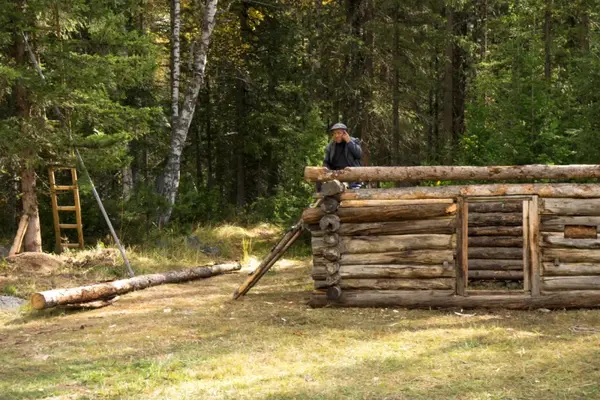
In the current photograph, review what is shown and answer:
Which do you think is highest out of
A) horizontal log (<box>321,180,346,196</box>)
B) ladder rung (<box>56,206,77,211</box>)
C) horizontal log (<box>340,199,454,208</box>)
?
horizontal log (<box>321,180,346,196</box>)

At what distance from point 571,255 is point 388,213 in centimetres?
282

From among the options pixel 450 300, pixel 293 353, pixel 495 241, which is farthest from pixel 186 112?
pixel 293 353

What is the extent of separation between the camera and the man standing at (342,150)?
11.4 meters

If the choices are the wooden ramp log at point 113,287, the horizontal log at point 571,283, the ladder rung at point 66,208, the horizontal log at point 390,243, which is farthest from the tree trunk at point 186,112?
the horizontal log at point 571,283

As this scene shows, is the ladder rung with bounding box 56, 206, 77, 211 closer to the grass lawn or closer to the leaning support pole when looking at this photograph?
the grass lawn

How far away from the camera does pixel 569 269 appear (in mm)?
9961

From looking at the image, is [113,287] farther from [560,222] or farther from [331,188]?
[560,222]

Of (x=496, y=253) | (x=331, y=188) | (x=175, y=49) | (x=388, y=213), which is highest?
(x=175, y=49)

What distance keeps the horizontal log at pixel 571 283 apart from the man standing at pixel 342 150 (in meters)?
3.71

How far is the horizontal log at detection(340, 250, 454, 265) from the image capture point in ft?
33.2

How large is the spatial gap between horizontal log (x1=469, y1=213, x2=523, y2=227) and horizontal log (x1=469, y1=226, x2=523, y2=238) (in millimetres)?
78

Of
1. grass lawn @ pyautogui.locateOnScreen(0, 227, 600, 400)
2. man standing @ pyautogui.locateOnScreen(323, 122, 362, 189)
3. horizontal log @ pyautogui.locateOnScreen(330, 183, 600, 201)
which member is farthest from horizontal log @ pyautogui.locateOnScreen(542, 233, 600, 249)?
man standing @ pyautogui.locateOnScreen(323, 122, 362, 189)

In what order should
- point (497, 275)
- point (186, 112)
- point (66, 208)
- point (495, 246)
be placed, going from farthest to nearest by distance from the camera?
1. point (186, 112)
2. point (66, 208)
3. point (495, 246)
4. point (497, 275)

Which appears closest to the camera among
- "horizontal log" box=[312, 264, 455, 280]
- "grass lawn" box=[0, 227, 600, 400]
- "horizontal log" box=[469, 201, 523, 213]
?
"grass lawn" box=[0, 227, 600, 400]
